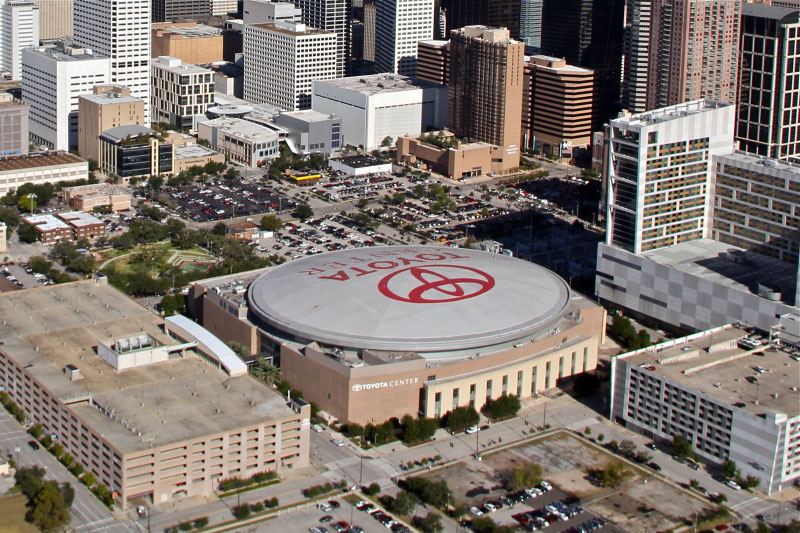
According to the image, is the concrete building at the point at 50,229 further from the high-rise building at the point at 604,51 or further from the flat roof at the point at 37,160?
the high-rise building at the point at 604,51

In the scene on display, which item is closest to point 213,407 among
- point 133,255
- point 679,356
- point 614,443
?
point 614,443

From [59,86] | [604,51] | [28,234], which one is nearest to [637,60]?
[604,51]

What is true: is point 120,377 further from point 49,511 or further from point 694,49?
point 694,49

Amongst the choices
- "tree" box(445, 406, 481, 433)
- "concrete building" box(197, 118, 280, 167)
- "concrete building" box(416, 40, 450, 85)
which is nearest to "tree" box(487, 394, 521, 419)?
"tree" box(445, 406, 481, 433)

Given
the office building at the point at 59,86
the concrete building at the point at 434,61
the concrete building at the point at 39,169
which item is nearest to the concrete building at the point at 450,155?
the concrete building at the point at 434,61

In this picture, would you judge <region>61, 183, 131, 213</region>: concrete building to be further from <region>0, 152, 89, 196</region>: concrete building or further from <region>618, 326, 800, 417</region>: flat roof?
<region>618, 326, 800, 417</region>: flat roof
